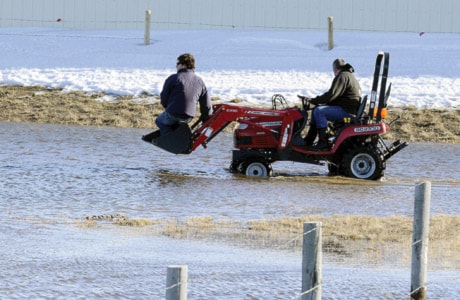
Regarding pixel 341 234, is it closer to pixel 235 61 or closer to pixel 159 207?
pixel 159 207

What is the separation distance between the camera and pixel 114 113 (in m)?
25.3

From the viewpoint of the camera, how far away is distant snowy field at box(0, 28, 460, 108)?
27.7 m

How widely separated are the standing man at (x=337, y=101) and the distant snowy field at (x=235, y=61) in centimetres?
934

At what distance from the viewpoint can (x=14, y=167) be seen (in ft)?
54.0

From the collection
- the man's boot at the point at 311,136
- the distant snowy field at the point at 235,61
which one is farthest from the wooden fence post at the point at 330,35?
the man's boot at the point at 311,136

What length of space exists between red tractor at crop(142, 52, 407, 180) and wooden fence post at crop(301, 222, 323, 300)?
9.22 meters

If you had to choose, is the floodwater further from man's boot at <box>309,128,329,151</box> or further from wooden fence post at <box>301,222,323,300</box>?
wooden fence post at <box>301,222,323,300</box>

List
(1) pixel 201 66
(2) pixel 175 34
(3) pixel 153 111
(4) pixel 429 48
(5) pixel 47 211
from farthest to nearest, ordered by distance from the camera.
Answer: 1. (2) pixel 175 34
2. (4) pixel 429 48
3. (1) pixel 201 66
4. (3) pixel 153 111
5. (5) pixel 47 211

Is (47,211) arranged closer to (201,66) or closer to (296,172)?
(296,172)

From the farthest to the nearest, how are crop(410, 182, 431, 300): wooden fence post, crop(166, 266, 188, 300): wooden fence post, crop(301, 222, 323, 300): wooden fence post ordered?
crop(410, 182, 431, 300): wooden fence post, crop(301, 222, 323, 300): wooden fence post, crop(166, 266, 188, 300): wooden fence post

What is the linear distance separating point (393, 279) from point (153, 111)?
53.3 feet

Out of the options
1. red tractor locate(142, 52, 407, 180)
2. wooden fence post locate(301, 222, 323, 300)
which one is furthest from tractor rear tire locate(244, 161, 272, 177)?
wooden fence post locate(301, 222, 323, 300)

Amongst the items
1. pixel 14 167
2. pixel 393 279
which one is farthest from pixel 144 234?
pixel 14 167

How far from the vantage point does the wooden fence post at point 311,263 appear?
23.1 feet
